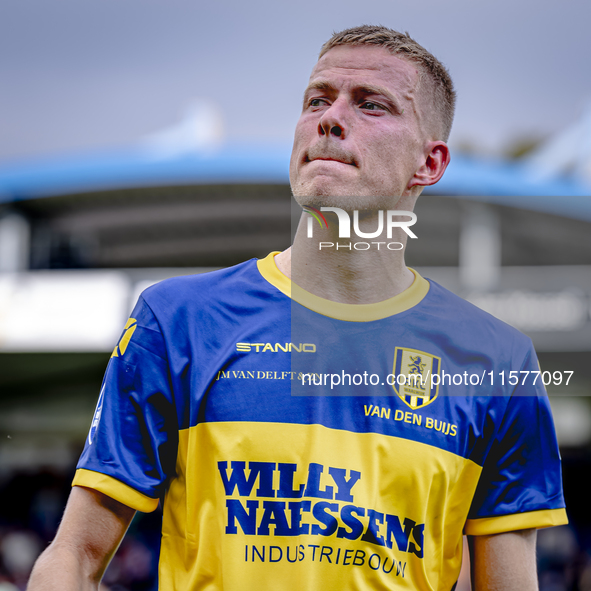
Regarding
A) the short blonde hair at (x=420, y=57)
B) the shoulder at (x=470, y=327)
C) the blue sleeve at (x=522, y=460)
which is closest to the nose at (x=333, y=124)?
the short blonde hair at (x=420, y=57)

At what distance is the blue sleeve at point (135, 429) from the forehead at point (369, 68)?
0.71m

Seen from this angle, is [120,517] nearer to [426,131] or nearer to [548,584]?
[426,131]

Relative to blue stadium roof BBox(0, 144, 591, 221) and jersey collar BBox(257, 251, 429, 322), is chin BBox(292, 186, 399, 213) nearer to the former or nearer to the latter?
jersey collar BBox(257, 251, 429, 322)

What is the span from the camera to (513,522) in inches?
57.2

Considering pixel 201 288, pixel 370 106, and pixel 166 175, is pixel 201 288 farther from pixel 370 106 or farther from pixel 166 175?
pixel 166 175

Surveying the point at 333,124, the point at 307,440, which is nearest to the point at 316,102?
the point at 333,124

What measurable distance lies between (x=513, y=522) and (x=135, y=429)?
2.89 ft

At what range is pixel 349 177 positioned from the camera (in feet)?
4.59

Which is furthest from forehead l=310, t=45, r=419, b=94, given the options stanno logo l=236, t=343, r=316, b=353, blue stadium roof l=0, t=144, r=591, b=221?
blue stadium roof l=0, t=144, r=591, b=221

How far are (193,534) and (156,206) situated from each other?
6998 millimetres

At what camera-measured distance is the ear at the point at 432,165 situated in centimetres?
154

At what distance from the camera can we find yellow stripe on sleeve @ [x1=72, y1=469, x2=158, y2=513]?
1.29 m

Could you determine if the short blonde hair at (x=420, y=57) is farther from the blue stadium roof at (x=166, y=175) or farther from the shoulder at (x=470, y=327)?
the blue stadium roof at (x=166, y=175)

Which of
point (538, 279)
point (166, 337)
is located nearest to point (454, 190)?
point (538, 279)
